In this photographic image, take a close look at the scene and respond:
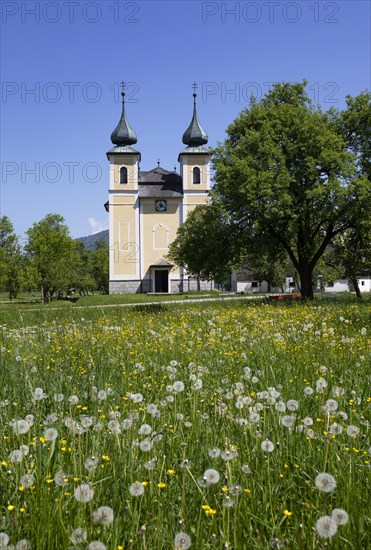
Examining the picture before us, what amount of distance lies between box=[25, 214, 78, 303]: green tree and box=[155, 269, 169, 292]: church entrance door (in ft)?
39.4

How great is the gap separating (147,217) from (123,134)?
1283 centimetres

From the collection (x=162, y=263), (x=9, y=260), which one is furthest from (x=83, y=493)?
(x=162, y=263)

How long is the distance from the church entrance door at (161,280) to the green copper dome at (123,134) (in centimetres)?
1923

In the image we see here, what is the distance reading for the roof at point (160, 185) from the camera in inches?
2518

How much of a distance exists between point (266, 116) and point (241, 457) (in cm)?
2469

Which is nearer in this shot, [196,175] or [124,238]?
[124,238]

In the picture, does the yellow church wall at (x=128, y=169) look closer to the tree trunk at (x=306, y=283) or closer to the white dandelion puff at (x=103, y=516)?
the tree trunk at (x=306, y=283)

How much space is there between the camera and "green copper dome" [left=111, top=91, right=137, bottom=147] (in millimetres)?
66125

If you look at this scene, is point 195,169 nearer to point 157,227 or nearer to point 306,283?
point 157,227

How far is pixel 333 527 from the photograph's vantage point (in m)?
1.78

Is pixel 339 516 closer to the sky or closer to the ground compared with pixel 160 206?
closer to the ground

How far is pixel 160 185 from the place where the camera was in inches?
2579

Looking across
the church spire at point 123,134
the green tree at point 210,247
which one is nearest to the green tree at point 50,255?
the church spire at point 123,134

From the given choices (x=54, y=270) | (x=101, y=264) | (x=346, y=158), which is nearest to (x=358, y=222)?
(x=346, y=158)
